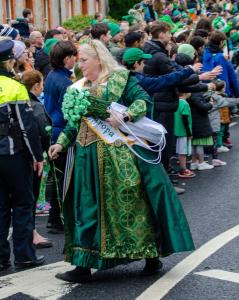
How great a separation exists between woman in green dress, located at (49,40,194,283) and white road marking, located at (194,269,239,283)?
0.89 feet

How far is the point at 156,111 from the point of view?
10.6 m

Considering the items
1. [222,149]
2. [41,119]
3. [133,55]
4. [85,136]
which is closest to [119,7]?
[222,149]

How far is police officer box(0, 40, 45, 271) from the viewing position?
708cm

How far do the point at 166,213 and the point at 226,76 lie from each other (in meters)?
8.19

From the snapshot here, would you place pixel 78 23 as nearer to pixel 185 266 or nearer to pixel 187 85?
pixel 187 85

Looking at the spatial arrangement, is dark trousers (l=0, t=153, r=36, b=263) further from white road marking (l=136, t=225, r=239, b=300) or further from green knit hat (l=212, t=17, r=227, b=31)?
green knit hat (l=212, t=17, r=227, b=31)

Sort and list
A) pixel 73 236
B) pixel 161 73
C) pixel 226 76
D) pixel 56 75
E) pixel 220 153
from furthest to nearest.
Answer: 1. pixel 226 76
2. pixel 220 153
3. pixel 161 73
4. pixel 56 75
5. pixel 73 236

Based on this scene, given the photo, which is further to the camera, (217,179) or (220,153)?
(220,153)

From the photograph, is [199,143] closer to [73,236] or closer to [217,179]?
[217,179]

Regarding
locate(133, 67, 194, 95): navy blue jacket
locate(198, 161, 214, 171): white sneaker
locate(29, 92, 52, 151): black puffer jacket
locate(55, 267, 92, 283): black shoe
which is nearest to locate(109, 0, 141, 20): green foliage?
locate(198, 161, 214, 171): white sneaker

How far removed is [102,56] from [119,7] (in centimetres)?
3843

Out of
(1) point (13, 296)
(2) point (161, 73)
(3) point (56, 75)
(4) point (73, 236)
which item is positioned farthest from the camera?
(2) point (161, 73)

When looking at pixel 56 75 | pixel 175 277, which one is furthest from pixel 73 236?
pixel 56 75

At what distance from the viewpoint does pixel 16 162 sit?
7199mm
